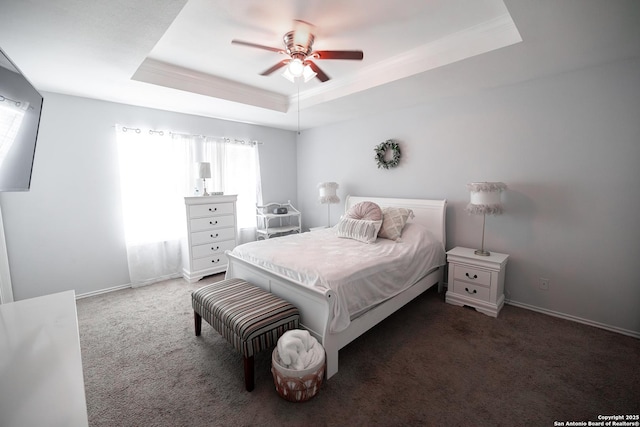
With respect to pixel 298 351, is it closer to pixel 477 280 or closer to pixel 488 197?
pixel 477 280

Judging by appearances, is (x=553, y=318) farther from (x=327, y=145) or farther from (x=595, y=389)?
(x=327, y=145)

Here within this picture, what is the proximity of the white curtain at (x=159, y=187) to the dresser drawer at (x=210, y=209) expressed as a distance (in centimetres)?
16

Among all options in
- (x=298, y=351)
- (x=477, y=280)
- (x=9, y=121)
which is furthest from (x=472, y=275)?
(x=9, y=121)

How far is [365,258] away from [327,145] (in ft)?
9.61

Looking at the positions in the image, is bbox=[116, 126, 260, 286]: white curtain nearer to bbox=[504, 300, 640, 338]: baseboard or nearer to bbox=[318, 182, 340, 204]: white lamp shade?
bbox=[318, 182, 340, 204]: white lamp shade

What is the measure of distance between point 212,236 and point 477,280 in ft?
11.4

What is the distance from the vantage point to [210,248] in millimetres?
3977

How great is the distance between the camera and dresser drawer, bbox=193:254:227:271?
3.85 metres

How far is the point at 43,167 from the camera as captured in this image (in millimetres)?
3049

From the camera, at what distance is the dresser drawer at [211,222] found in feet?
12.5

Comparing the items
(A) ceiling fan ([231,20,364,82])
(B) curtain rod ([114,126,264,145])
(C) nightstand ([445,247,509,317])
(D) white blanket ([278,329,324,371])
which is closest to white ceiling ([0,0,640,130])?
(A) ceiling fan ([231,20,364,82])

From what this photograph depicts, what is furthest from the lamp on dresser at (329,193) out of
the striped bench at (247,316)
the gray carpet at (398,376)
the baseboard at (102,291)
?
the baseboard at (102,291)

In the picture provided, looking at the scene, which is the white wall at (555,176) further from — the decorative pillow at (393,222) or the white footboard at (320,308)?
the white footboard at (320,308)

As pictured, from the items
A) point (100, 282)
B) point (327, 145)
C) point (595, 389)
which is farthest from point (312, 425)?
point (327, 145)
